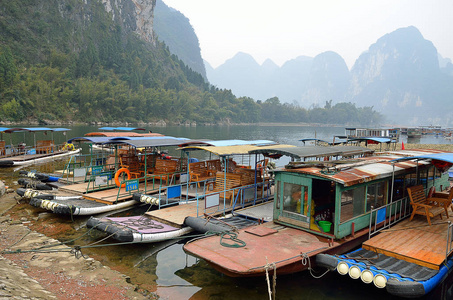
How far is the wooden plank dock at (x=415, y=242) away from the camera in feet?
29.2

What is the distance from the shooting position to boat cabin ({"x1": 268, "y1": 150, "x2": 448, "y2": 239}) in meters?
9.87

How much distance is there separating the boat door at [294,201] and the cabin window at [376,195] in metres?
2.22

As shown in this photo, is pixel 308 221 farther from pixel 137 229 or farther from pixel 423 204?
pixel 137 229

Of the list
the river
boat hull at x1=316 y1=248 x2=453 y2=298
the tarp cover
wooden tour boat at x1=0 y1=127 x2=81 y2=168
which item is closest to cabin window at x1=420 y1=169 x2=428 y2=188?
the tarp cover

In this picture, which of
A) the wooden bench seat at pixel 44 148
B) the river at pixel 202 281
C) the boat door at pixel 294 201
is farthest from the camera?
the wooden bench seat at pixel 44 148

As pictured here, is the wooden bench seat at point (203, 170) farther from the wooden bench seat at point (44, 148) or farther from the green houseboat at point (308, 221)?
the wooden bench seat at point (44, 148)

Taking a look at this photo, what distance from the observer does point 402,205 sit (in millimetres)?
12516

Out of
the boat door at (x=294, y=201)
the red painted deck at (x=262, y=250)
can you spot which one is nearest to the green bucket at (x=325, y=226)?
the red painted deck at (x=262, y=250)

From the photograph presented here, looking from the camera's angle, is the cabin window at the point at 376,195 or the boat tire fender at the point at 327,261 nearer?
the boat tire fender at the point at 327,261

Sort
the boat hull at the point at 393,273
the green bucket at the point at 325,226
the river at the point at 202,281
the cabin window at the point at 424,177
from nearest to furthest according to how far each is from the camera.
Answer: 1. the boat hull at the point at 393,273
2. the river at the point at 202,281
3. the green bucket at the point at 325,226
4. the cabin window at the point at 424,177

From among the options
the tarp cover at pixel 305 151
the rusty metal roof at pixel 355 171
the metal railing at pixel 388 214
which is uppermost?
the tarp cover at pixel 305 151

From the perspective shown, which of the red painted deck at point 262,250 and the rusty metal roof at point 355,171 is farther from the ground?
the rusty metal roof at point 355,171

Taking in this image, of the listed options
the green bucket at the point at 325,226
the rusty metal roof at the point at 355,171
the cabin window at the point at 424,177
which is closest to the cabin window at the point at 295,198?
the rusty metal roof at the point at 355,171

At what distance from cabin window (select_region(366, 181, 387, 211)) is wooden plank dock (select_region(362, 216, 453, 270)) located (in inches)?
36.1
